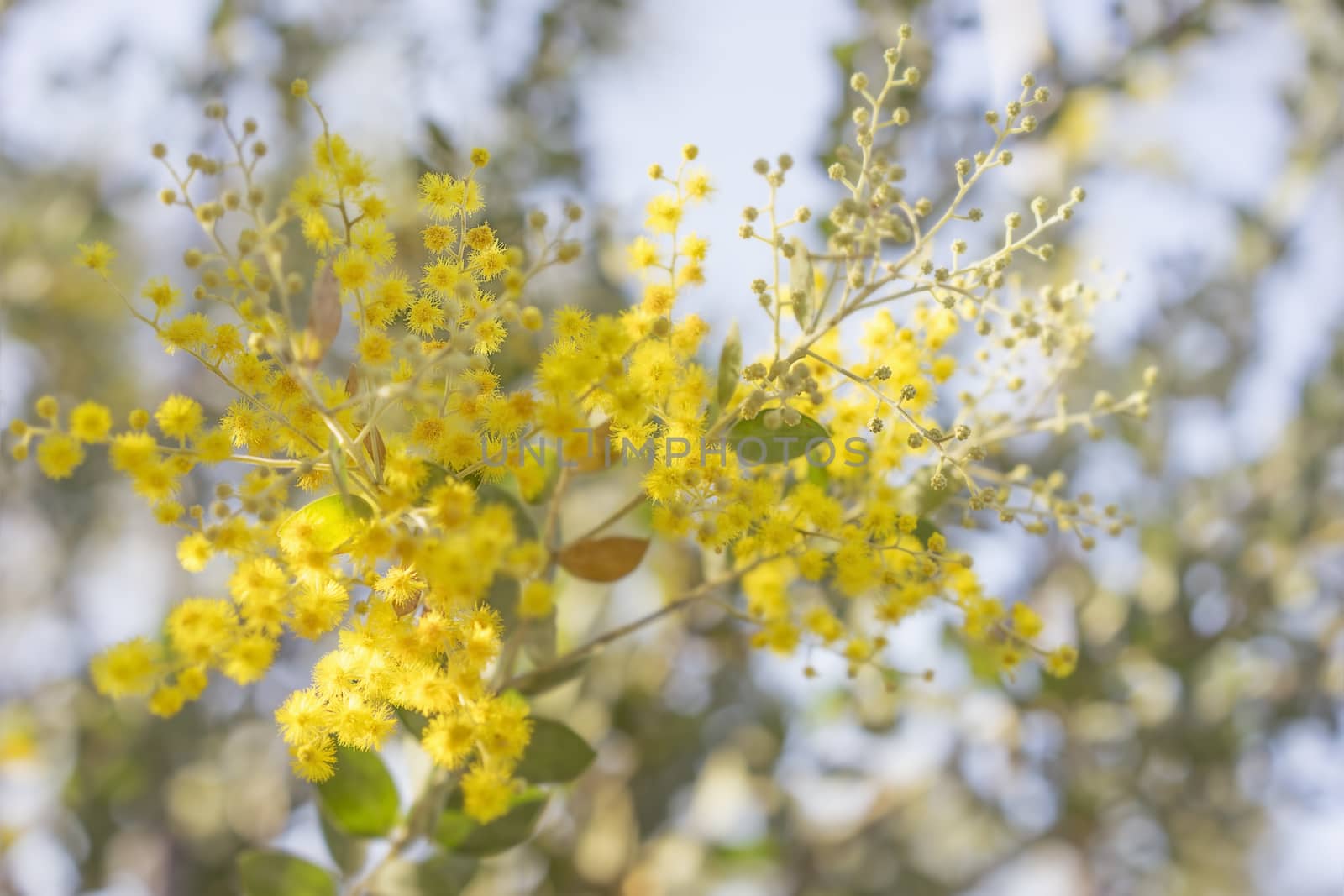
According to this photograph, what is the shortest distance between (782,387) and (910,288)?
17cm

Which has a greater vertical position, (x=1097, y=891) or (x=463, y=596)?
(x=1097, y=891)

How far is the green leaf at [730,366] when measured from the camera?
0.92 metres

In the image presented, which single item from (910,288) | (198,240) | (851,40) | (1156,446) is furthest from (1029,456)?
(198,240)

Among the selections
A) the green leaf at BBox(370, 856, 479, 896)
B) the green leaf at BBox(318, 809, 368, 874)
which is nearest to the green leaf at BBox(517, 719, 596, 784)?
the green leaf at BBox(370, 856, 479, 896)

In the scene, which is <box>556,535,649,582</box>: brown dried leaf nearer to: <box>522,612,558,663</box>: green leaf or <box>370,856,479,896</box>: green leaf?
<box>522,612,558,663</box>: green leaf

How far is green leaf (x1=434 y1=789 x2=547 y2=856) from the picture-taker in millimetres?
1044

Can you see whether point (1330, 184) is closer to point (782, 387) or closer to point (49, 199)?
point (782, 387)

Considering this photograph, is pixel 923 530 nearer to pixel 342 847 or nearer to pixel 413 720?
pixel 413 720

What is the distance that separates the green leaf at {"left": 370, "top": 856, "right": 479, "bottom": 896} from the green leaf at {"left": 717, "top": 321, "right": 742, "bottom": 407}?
622 millimetres

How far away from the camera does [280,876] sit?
110cm

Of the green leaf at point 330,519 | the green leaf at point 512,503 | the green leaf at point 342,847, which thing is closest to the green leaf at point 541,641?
the green leaf at point 512,503

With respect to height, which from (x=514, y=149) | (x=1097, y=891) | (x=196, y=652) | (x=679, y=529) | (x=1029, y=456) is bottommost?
(x=196, y=652)

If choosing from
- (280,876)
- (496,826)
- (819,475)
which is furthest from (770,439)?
(280,876)

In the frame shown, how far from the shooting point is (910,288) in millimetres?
914
